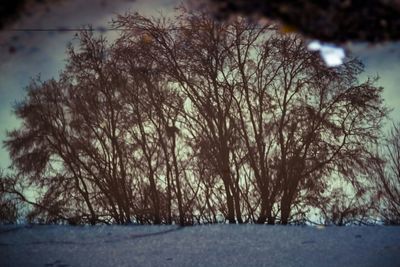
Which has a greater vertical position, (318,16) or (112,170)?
(112,170)

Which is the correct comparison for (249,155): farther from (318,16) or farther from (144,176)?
(318,16)

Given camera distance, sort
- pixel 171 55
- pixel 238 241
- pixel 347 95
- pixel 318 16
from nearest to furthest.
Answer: pixel 318 16
pixel 238 241
pixel 171 55
pixel 347 95

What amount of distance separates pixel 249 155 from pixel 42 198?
34.0ft

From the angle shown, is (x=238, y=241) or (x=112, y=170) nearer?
(x=238, y=241)

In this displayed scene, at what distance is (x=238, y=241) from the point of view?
6441 mm

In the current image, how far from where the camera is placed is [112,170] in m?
19.0

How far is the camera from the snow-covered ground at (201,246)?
5438 mm

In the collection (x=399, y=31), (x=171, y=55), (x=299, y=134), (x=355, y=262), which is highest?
(x=171, y=55)

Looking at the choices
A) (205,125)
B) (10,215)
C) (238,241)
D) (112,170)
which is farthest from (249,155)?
(10,215)

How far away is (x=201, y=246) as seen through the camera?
6.21 m

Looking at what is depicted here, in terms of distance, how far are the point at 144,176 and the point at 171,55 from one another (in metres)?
7.04

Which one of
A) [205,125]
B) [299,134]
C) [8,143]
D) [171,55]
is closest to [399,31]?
[171,55]

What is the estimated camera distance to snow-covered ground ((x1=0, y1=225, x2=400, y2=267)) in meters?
5.44

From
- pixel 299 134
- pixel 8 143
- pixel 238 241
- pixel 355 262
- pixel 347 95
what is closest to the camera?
pixel 355 262
